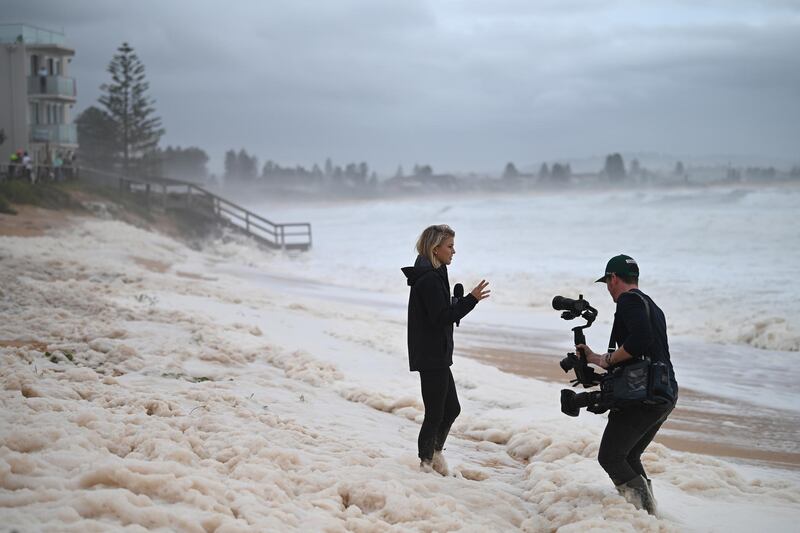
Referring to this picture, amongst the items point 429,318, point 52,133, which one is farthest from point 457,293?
point 52,133

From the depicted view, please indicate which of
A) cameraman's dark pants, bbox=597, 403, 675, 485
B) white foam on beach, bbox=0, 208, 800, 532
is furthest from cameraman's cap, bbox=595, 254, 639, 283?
white foam on beach, bbox=0, 208, 800, 532

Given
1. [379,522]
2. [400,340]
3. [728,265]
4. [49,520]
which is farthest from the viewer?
[728,265]

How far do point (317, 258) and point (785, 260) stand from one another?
67.6ft

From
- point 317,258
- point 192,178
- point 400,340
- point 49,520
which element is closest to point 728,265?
point 317,258

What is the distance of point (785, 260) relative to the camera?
34.2 metres

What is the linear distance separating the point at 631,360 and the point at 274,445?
276 centimetres

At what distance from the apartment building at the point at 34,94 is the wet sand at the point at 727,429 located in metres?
40.1

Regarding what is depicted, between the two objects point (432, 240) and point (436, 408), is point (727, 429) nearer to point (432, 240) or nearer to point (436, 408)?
point (436, 408)

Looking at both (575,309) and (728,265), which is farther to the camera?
(728,265)

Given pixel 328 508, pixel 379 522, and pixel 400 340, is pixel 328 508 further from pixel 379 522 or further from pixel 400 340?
pixel 400 340

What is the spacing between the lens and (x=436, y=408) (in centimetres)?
608

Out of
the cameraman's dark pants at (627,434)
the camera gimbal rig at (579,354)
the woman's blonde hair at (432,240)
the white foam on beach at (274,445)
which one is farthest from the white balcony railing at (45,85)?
the cameraman's dark pants at (627,434)

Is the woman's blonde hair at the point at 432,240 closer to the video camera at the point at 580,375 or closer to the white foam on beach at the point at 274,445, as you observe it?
the video camera at the point at 580,375

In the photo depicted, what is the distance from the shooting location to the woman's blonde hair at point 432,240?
5930 mm
